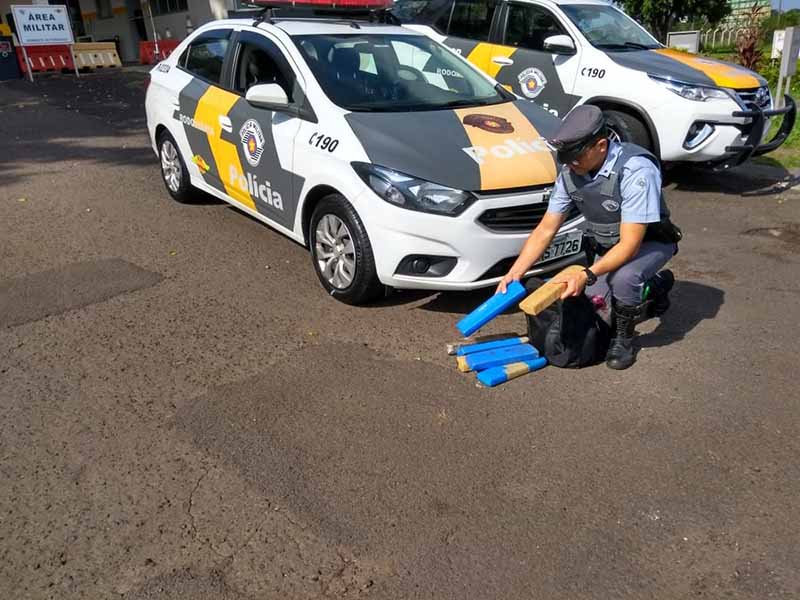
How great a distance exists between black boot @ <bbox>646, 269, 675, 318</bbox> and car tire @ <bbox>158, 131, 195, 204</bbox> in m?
4.17

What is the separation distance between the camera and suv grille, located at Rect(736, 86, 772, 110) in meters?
6.95

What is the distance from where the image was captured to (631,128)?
7.20 m

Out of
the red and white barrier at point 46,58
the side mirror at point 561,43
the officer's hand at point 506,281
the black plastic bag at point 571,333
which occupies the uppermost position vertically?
the side mirror at point 561,43

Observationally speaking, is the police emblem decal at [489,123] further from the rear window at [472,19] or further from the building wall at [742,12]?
the building wall at [742,12]

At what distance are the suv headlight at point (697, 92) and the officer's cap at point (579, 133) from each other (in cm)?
393

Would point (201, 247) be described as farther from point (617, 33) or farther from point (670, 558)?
point (617, 33)

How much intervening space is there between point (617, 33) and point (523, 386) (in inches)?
221

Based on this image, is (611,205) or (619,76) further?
(619,76)

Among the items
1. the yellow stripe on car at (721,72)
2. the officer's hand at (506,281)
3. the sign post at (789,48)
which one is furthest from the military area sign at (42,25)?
the officer's hand at (506,281)

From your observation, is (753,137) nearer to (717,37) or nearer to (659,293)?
(659,293)

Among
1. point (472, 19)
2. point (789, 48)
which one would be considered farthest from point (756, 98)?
point (472, 19)

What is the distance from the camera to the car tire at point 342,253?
427cm

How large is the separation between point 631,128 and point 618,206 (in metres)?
4.00

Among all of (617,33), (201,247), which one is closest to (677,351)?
(201,247)
